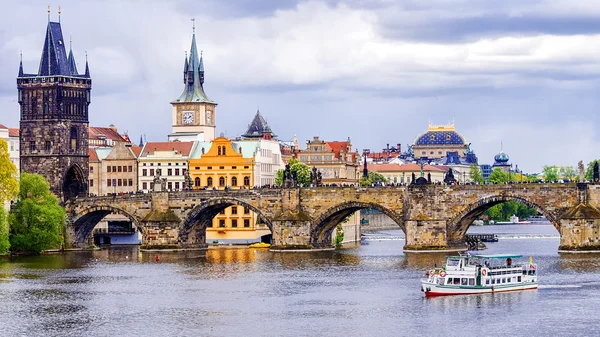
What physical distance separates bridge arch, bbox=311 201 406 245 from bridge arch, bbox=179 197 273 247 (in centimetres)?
442

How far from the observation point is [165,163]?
169375mm

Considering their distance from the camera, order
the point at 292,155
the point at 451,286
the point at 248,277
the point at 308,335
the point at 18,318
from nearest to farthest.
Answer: the point at 308,335
the point at 18,318
the point at 451,286
the point at 248,277
the point at 292,155

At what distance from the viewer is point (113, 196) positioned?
479ft

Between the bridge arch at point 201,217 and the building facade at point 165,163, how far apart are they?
21.8 meters

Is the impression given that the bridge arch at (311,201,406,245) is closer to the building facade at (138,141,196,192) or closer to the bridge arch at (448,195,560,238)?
the bridge arch at (448,195,560,238)

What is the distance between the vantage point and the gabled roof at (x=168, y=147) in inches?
6668

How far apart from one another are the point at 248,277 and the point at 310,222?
25.9 metres

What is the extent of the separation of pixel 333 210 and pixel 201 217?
14481 mm

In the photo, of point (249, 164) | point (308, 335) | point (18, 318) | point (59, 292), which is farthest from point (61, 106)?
point (308, 335)

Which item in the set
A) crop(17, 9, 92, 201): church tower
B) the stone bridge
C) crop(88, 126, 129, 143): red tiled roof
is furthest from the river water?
crop(88, 126, 129, 143): red tiled roof

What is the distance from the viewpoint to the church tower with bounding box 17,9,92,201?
14950cm

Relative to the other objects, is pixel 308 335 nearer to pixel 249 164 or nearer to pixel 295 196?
pixel 295 196

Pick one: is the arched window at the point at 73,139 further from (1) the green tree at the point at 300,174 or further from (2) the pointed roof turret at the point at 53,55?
(1) the green tree at the point at 300,174

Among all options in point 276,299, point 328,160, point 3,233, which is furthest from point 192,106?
point 276,299
